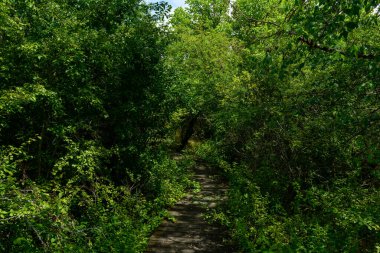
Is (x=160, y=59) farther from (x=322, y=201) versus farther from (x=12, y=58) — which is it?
(x=322, y=201)

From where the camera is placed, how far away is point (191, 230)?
10.6m

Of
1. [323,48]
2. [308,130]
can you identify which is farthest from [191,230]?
[323,48]

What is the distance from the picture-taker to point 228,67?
2144 cm

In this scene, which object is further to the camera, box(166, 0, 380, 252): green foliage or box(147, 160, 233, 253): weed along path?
box(147, 160, 233, 253): weed along path

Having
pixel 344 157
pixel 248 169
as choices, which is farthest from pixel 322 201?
pixel 248 169

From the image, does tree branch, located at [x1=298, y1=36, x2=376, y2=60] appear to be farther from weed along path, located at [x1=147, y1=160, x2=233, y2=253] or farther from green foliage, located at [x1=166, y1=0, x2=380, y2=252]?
weed along path, located at [x1=147, y1=160, x2=233, y2=253]

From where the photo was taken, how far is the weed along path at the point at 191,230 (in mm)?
9273

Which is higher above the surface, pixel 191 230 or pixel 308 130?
pixel 308 130

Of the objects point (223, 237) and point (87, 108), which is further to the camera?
point (223, 237)

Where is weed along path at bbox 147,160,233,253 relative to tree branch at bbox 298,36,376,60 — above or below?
below

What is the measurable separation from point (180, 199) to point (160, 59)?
20.0 feet

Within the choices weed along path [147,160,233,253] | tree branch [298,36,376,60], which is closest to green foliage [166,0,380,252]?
tree branch [298,36,376,60]

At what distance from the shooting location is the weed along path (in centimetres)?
927

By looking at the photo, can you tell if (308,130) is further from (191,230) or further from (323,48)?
(191,230)
